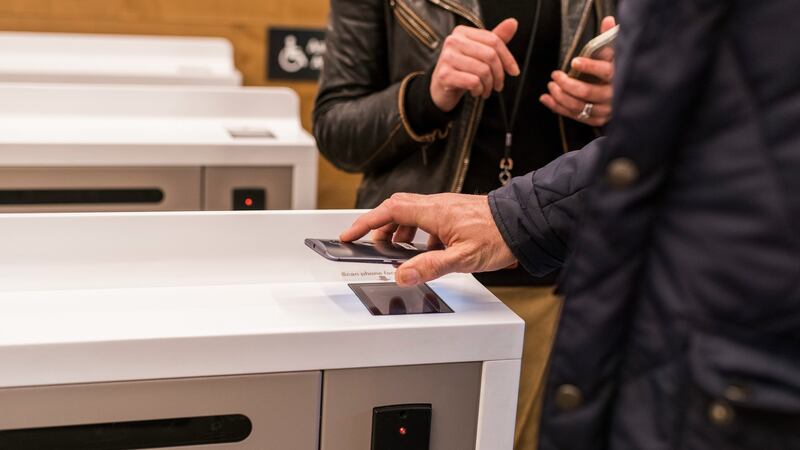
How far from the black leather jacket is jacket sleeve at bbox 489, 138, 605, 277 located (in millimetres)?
245

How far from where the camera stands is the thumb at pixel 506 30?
40.8 inches

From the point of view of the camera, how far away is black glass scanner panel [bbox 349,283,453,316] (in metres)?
0.84

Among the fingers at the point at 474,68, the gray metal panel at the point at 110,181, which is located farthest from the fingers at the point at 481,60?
the gray metal panel at the point at 110,181

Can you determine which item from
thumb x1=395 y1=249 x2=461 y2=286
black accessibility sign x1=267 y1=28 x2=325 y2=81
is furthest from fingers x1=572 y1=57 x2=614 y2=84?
black accessibility sign x1=267 y1=28 x2=325 y2=81

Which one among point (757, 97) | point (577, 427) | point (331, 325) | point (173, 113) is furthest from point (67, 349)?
point (173, 113)

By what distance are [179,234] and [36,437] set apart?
24 centimetres

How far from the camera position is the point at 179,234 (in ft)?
3.01

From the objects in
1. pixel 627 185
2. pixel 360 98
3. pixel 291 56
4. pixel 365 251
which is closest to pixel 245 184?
pixel 360 98

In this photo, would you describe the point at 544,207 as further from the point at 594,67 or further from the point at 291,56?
the point at 291,56

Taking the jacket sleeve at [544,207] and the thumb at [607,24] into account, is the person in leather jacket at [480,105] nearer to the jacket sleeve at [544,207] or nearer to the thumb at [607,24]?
the thumb at [607,24]

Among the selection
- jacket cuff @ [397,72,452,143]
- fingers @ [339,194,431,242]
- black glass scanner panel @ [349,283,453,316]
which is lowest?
black glass scanner panel @ [349,283,453,316]

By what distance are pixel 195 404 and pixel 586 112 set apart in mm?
548

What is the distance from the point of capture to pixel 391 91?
1.14 m

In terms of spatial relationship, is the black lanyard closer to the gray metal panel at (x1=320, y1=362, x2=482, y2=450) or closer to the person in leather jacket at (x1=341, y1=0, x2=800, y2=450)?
the gray metal panel at (x1=320, y1=362, x2=482, y2=450)
